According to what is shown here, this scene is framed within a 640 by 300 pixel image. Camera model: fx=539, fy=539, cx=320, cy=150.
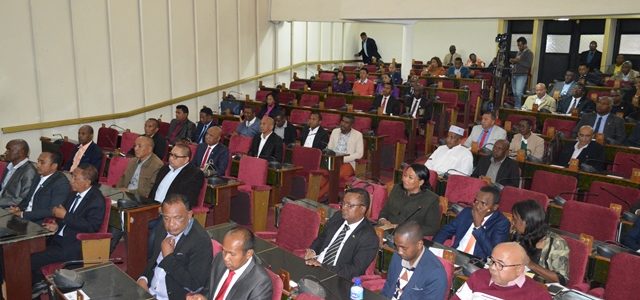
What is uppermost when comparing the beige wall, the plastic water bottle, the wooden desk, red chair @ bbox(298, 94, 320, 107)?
the beige wall

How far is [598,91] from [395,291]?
30.1 ft

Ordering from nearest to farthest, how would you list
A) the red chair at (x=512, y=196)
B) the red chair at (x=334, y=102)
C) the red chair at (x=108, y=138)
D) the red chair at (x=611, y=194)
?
the red chair at (x=512, y=196) → the red chair at (x=611, y=194) → the red chair at (x=108, y=138) → the red chair at (x=334, y=102)

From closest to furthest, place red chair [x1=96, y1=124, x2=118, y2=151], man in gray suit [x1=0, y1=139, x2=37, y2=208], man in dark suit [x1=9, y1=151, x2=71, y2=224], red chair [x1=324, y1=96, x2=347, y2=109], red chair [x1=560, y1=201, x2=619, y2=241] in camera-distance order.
→ 1. red chair [x1=560, y1=201, x2=619, y2=241]
2. man in dark suit [x1=9, y1=151, x2=71, y2=224]
3. man in gray suit [x1=0, y1=139, x2=37, y2=208]
4. red chair [x1=96, y1=124, x2=118, y2=151]
5. red chair [x1=324, y1=96, x2=347, y2=109]

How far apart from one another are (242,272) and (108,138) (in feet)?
20.6

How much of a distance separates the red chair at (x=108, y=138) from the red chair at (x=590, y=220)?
21.7 ft

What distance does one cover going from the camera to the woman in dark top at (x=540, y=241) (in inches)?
141

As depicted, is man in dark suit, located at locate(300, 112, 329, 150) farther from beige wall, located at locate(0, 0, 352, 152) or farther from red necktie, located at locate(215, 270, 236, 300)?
red necktie, located at locate(215, 270, 236, 300)

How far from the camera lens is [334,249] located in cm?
394

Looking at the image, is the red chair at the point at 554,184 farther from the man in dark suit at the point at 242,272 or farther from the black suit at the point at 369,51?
the black suit at the point at 369,51

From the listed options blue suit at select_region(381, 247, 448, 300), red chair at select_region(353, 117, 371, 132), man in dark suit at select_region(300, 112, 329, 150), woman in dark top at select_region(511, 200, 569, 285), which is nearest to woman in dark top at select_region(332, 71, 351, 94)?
red chair at select_region(353, 117, 371, 132)

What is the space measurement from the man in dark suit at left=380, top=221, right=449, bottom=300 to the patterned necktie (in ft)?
2.25

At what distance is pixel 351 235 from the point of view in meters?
3.87

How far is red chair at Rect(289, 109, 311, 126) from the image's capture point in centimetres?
969

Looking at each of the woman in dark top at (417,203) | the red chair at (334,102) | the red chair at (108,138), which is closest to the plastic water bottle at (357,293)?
the woman in dark top at (417,203)
